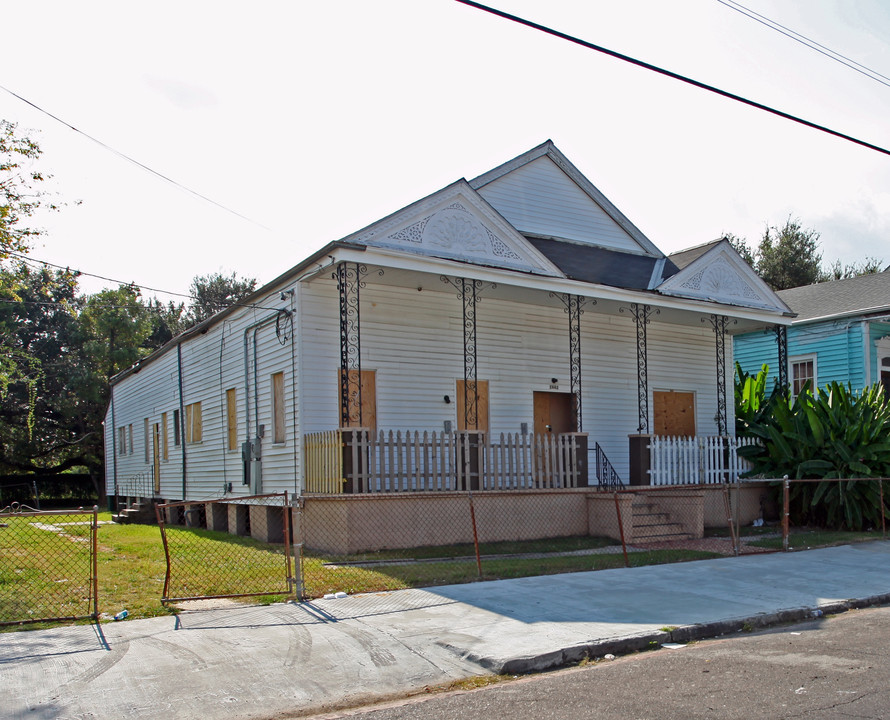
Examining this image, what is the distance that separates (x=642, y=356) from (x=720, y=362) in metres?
2.57

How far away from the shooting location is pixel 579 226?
19562 mm

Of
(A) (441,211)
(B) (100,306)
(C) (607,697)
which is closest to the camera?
(C) (607,697)

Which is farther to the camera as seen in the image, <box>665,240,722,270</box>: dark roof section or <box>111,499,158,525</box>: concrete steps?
<box>111,499,158,525</box>: concrete steps

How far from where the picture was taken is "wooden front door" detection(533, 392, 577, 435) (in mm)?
17792

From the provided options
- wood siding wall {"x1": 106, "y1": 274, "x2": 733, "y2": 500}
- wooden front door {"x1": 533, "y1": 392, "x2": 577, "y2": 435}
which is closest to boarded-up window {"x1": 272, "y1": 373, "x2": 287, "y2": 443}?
wood siding wall {"x1": 106, "y1": 274, "x2": 733, "y2": 500}

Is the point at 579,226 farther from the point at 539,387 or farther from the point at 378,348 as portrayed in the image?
the point at 378,348

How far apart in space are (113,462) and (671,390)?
22045 millimetres

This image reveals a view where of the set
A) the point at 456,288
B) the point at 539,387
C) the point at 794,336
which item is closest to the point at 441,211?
the point at 456,288

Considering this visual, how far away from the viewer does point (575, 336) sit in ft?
58.2

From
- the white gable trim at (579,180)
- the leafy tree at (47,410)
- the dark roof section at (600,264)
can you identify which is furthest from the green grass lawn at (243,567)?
the leafy tree at (47,410)

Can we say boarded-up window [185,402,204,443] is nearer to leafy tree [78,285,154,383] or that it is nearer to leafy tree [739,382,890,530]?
leafy tree [739,382,890,530]

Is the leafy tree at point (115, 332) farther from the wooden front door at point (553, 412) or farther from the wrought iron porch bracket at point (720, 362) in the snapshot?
the wrought iron porch bracket at point (720, 362)

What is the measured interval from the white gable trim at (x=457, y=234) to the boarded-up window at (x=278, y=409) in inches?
149

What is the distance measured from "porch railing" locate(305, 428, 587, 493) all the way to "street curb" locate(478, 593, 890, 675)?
586 centimetres
